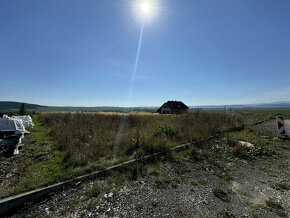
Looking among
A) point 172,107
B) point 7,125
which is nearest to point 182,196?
point 7,125

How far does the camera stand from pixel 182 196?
218 centimetres

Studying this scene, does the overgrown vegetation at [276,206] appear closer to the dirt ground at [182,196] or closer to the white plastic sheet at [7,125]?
the dirt ground at [182,196]

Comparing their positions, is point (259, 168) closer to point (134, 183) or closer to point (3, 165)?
point (134, 183)

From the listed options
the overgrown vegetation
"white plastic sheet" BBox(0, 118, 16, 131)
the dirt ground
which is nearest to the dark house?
"white plastic sheet" BBox(0, 118, 16, 131)

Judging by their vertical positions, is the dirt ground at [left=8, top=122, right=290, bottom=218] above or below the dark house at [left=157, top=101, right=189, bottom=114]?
below

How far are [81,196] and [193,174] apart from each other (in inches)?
94.0

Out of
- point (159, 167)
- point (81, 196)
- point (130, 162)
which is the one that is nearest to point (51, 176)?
point (81, 196)

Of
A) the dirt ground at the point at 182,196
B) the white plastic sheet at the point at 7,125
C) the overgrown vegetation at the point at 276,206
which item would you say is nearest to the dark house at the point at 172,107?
the white plastic sheet at the point at 7,125

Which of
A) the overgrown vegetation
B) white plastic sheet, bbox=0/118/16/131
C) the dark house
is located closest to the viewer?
the overgrown vegetation

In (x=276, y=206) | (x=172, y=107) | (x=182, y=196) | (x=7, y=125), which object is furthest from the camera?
(x=172, y=107)

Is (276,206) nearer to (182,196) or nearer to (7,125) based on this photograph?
(182,196)

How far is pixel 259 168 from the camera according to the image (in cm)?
326

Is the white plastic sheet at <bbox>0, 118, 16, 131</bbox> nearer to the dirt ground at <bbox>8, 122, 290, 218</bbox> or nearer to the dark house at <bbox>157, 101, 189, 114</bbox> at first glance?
the dirt ground at <bbox>8, 122, 290, 218</bbox>

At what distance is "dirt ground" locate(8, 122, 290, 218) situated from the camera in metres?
1.85
